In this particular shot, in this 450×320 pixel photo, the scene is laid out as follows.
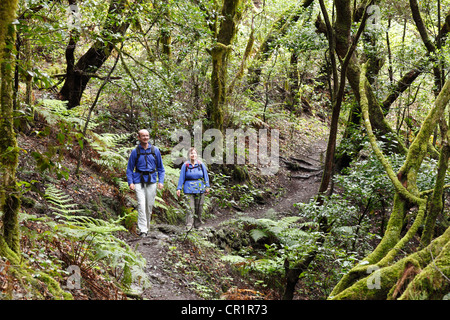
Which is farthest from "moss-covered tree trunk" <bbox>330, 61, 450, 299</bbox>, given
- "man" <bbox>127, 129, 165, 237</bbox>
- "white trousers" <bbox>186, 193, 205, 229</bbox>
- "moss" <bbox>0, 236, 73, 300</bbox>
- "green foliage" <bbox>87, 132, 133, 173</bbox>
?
"green foliage" <bbox>87, 132, 133, 173</bbox>

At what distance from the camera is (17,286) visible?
10.7 ft

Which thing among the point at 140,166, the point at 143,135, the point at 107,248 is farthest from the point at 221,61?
the point at 107,248

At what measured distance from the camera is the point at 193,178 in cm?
806

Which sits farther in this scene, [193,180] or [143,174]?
[193,180]

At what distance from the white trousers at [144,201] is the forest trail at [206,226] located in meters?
0.33

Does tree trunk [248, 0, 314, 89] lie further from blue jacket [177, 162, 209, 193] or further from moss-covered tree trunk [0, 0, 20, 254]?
moss-covered tree trunk [0, 0, 20, 254]

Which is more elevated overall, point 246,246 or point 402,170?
point 402,170

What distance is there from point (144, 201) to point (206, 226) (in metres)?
3.40

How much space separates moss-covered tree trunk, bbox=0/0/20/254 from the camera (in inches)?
130

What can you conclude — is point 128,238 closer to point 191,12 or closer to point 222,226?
point 222,226

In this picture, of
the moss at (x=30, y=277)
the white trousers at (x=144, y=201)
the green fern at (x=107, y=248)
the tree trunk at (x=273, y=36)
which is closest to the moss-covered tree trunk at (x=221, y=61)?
the tree trunk at (x=273, y=36)

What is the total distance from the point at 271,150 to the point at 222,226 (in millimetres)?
8790

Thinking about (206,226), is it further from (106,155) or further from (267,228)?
(106,155)
